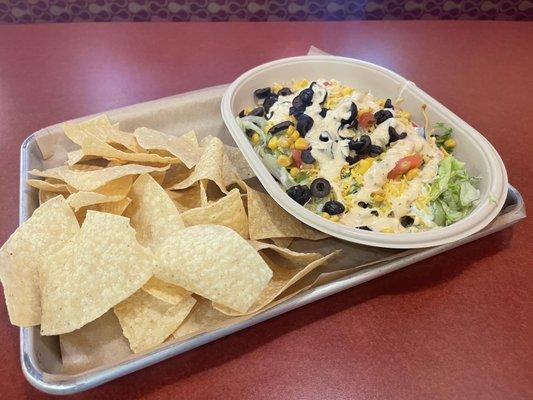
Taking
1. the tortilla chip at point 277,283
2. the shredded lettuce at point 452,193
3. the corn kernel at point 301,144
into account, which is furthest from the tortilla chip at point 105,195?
the shredded lettuce at point 452,193

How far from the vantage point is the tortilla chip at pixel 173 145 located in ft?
4.81

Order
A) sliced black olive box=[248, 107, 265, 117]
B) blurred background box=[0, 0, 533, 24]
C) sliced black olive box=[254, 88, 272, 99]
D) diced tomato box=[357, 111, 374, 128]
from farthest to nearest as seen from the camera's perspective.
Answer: blurred background box=[0, 0, 533, 24]
sliced black olive box=[254, 88, 272, 99]
sliced black olive box=[248, 107, 265, 117]
diced tomato box=[357, 111, 374, 128]

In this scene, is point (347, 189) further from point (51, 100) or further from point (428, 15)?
point (428, 15)

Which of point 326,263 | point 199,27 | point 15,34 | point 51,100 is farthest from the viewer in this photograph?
point 199,27

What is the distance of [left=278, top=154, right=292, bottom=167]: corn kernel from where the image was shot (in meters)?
1.54

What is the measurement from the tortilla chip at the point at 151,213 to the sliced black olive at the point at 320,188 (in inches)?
16.8

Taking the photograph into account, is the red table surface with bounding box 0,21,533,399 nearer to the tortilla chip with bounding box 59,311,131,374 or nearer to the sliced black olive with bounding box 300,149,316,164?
the tortilla chip with bounding box 59,311,131,374

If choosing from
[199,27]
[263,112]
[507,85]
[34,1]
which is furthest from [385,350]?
[34,1]

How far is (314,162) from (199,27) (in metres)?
1.43

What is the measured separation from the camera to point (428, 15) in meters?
2.91

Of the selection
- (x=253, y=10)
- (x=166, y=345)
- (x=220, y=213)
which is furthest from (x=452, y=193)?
(x=253, y=10)

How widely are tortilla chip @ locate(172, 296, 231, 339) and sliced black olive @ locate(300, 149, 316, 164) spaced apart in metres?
0.57

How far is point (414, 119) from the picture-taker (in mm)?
1706

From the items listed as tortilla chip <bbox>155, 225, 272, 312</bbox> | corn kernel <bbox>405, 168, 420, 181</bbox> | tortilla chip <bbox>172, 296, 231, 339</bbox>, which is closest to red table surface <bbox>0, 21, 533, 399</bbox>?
tortilla chip <bbox>172, 296, 231, 339</bbox>
